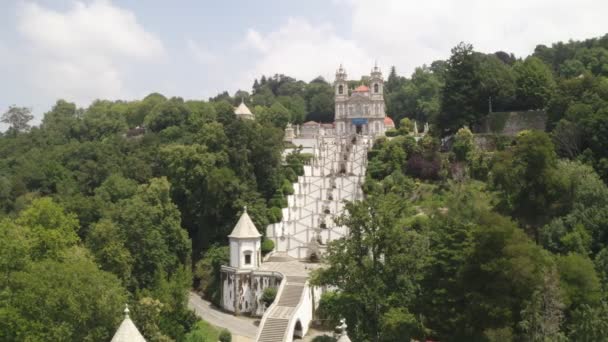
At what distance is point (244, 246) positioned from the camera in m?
37.0

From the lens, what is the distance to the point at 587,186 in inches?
1294

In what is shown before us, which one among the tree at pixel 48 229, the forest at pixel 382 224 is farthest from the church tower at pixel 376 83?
the tree at pixel 48 229

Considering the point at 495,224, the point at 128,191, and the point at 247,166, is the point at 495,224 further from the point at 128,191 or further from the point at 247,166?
the point at 128,191

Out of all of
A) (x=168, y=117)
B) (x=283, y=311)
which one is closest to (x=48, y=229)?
(x=283, y=311)

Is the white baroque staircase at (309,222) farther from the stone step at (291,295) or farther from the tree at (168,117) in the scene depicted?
the tree at (168,117)

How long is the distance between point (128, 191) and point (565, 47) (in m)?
49.3

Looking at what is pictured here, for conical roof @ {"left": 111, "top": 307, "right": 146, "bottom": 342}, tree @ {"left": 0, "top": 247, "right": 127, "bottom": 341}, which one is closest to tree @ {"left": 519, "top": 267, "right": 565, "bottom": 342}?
conical roof @ {"left": 111, "top": 307, "right": 146, "bottom": 342}

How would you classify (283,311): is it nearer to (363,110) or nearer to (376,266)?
(376,266)

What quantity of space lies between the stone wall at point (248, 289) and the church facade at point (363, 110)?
1485 inches

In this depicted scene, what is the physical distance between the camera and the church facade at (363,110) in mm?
73000

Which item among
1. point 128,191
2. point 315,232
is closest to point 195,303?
point 315,232

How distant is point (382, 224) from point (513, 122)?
27475 millimetres

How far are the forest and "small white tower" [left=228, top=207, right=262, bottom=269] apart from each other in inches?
85.7

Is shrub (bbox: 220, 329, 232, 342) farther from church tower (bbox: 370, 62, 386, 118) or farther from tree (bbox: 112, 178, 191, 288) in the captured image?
church tower (bbox: 370, 62, 386, 118)
